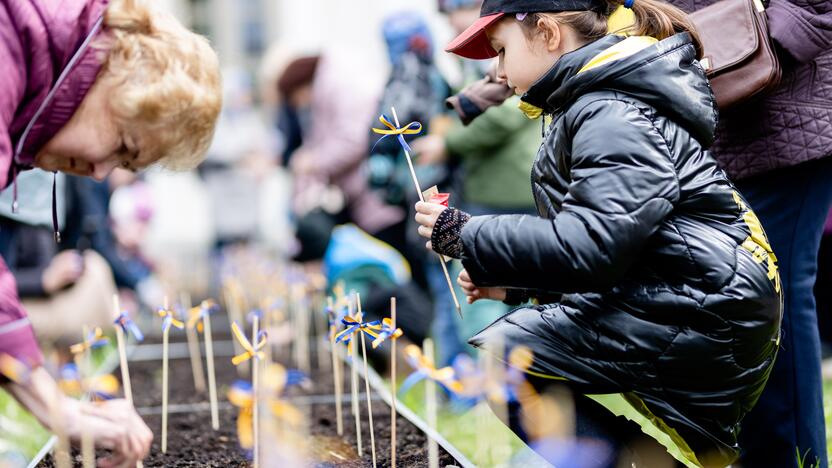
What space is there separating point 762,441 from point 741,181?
0.61 meters

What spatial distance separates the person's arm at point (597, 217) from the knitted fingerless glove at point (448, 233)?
70mm

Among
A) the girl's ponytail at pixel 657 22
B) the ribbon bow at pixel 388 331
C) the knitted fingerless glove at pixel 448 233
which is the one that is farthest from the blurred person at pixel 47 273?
the girl's ponytail at pixel 657 22

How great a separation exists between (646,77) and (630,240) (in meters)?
0.32

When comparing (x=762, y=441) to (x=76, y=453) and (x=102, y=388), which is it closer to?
(x=102, y=388)

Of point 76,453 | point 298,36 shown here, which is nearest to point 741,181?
point 76,453

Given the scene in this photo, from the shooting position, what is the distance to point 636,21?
2102 mm

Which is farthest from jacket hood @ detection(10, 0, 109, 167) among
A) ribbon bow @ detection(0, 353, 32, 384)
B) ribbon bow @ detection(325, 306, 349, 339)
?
ribbon bow @ detection(325, 306, 349, 339)

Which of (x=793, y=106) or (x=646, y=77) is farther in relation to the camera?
(x=793, y=106)

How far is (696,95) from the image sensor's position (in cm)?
195

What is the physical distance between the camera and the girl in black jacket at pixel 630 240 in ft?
6.09

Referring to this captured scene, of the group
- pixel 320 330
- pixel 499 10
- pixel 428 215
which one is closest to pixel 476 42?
pixel 499 10

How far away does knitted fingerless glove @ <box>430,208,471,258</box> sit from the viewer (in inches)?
78.7

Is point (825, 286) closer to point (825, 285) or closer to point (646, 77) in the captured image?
point (825, 285)

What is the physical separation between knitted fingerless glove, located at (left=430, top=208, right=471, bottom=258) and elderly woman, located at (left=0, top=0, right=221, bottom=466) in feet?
1.59
